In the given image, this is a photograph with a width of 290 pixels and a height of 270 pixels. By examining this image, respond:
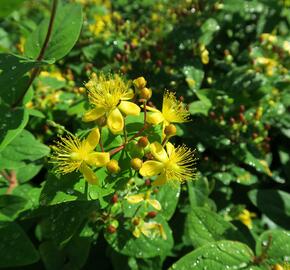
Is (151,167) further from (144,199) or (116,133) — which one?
(144,199)

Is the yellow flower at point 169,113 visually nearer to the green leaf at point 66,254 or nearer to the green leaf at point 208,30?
the green leaf at point 66,254

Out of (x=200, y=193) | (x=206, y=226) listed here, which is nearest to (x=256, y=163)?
(x=200, y=193)

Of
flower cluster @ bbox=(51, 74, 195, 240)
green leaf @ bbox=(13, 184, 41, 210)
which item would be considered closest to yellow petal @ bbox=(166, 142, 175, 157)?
flower cluster @ bbox=(51, 74, 195, 240)

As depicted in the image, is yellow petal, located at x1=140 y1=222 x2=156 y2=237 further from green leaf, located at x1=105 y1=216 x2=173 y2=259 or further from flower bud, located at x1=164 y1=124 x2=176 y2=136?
flower bud, located at x1=164 y1=124 x2=176 y2=136

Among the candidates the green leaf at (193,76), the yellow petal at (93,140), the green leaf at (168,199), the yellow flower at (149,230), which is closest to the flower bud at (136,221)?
the yellow flower at (149,230)

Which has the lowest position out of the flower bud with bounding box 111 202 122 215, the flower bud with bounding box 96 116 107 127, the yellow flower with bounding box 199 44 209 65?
the flower bud with bounding box 111 202 122 215

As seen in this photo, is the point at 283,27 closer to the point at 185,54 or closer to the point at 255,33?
the point at 255,33
